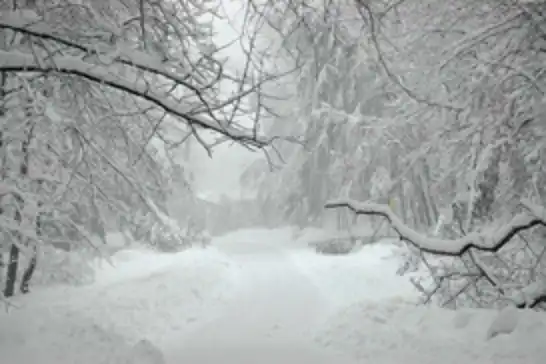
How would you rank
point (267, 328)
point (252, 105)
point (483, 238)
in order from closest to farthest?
point (483, 238) → point (252, 105) → point (267, 328)

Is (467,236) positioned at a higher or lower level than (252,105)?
lower

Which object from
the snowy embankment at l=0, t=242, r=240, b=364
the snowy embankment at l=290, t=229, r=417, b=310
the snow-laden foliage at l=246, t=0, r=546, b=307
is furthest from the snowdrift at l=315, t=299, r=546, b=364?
the snowy embankment at l=0, t=242, r=240, b=364

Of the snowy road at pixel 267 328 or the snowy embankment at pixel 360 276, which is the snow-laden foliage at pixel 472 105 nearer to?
the snowy embankment at pixel 360 276

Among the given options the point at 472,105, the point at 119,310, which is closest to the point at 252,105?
the point at 472,105

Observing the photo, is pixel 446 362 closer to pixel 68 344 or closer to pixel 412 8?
pixel 68 344

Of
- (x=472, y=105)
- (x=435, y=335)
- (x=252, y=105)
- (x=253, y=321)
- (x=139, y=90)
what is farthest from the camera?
(x=253, y=321)

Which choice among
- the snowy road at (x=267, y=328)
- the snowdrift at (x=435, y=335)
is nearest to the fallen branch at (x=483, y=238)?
the snowdrift at (x=435, y=335)

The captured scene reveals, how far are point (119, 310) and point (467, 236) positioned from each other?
673 cm

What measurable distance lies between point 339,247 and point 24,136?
16336mm

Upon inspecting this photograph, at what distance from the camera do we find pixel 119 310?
9.95 metres

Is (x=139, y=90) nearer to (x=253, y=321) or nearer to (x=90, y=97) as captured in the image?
(x=90, y=97)

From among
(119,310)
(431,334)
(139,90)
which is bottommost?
(119,310)

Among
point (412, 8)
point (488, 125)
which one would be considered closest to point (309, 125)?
point (412, 8)

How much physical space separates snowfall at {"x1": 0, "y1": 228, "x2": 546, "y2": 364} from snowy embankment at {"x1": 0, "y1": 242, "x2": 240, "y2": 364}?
23mm
